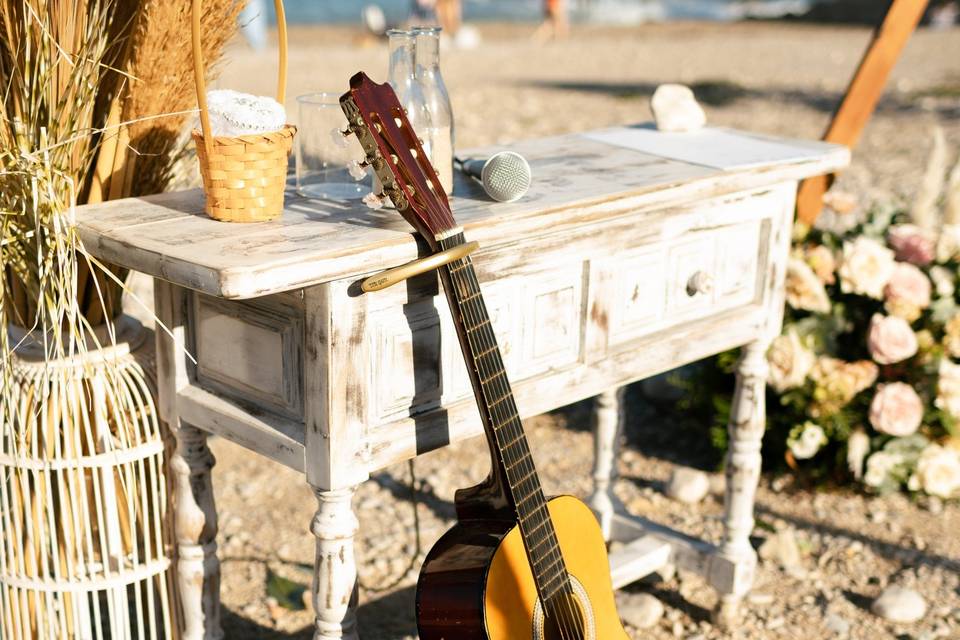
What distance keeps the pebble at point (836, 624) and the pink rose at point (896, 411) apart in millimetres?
743

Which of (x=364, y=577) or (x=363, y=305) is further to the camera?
(x=364, y=577)

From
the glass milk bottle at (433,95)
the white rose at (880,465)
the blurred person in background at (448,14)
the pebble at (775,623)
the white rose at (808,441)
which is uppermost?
the blurred person in background at (448,14)

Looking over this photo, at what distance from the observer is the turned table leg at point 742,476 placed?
2883 millimetres

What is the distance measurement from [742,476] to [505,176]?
129cm

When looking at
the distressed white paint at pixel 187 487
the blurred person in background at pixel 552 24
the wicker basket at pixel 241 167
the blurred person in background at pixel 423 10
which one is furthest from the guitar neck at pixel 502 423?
the blurred person in background at pixel 552 24

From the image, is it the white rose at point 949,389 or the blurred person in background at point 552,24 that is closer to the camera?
the white rose at point 949,389

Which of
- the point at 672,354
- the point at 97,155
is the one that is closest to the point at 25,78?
the point at 97,155

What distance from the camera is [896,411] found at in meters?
3.55

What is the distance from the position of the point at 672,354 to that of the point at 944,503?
1687 mm

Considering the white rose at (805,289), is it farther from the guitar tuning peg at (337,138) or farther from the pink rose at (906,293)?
the guitar tuning peg at (337,138)

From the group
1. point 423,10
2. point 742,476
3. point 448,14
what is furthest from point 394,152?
point 448,14

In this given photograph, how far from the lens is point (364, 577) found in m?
3.30

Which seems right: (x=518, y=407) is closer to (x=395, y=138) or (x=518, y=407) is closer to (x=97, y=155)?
(x=395, y=138)

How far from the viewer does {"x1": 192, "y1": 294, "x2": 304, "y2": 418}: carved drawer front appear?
1.92 metres
